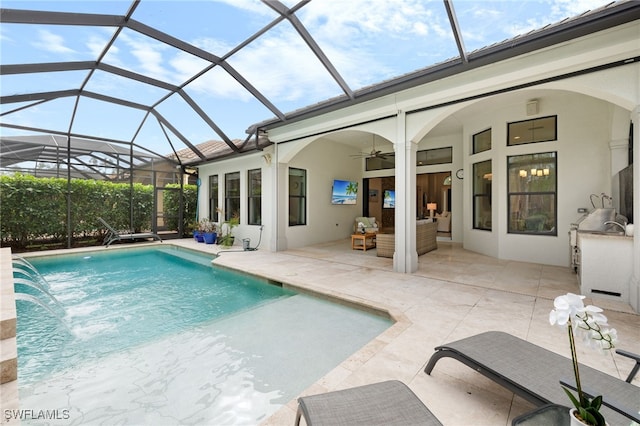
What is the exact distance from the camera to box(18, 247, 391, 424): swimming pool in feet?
6.84

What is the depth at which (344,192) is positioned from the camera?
1009 cm

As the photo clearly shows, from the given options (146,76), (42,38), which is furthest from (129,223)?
(42,38)

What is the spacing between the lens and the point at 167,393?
220 cm

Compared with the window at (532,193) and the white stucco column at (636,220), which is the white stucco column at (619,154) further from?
the white stucco column at (636,220)

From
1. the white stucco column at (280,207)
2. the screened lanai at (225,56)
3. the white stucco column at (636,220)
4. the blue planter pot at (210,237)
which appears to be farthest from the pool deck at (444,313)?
the screened lanai at (225,56)

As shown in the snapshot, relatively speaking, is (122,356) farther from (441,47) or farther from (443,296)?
(441,47)

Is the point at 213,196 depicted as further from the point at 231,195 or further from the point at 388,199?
the point at 388,199

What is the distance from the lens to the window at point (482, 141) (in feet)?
23.1

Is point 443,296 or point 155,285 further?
point 155,285

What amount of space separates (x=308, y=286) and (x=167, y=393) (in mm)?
2585

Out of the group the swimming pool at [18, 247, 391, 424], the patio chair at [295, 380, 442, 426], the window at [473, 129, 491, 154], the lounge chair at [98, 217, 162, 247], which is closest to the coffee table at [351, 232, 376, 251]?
the swimming pool at [18, 247, 391, 424]

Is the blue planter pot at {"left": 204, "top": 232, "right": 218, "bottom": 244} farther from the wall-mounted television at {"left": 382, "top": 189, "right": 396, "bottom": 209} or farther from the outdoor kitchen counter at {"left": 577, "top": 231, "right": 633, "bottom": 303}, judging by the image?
the outdoor kitchen counter at {"left": 577, "top": 231, "right": 633, "bottom": 303}

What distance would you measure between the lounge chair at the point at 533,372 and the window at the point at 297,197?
693cm

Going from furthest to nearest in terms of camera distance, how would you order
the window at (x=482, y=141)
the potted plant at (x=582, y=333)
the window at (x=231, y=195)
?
the window at (x=231, y=195), the window at (x=482, y=141), the potted plant at (x=582, y=333)
